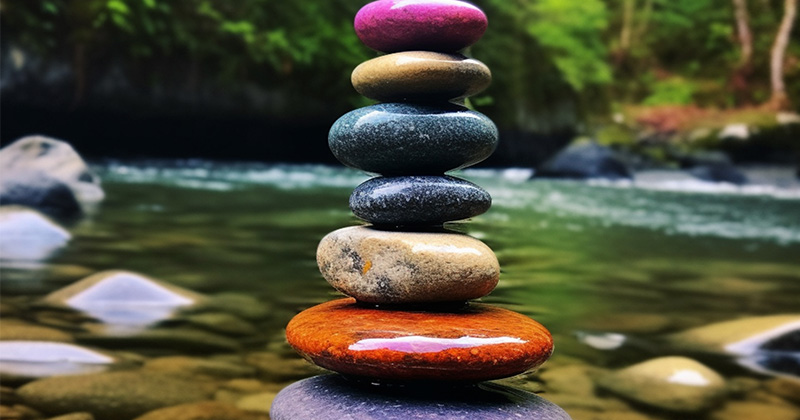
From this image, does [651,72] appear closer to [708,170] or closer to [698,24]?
[698,24]

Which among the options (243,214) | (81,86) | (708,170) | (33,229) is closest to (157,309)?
(33,229)

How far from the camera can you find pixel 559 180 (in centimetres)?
1661

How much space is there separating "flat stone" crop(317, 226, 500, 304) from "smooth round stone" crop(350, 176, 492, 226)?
77 millimetres

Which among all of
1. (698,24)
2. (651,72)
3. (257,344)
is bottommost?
(257,344)

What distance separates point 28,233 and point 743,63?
23047mm

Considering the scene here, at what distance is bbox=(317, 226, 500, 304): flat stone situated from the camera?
89.7 inches

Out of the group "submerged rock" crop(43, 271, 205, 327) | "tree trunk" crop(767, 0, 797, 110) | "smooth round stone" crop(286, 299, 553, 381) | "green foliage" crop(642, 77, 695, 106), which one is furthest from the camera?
"green foliage" crop(642, 77, 695, 106)

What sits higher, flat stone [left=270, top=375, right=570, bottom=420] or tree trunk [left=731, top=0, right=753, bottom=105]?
tree trunk [left=731, top=0, right=753, bottom=105]

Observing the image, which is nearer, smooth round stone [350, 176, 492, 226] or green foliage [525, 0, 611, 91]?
smooth round stone [350, 176, 492, 226]

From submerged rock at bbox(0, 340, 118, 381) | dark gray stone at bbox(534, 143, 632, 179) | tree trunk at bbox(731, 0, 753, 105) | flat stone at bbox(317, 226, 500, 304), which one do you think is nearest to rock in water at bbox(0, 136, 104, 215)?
submerged rock at bbox(0, 340, 118, 381)

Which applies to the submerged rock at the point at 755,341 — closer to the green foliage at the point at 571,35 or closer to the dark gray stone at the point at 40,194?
the dark gray stone at the point at 40,194

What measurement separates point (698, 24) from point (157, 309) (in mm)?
25288

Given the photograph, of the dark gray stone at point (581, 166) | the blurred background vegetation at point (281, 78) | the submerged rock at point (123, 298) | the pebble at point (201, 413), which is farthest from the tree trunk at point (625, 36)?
the pebble at point (201, 413)

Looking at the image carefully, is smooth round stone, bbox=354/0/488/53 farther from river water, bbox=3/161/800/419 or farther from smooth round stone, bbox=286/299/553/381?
smooth round stone, bbox=286/299/553/381
